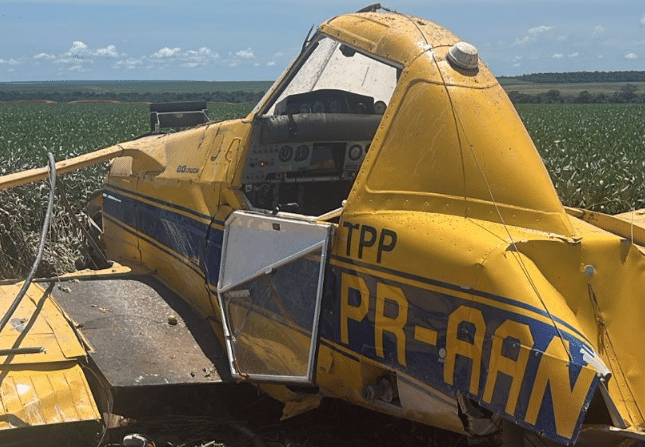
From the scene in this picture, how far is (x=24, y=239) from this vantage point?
10.7 meters

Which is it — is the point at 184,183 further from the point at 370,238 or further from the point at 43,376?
the point at 370,238

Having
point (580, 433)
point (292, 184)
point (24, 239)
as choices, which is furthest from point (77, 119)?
point (580, 433)

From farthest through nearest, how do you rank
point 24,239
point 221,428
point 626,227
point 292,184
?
point 24,239 → point 292,184 → point 221,428 → point 626,227

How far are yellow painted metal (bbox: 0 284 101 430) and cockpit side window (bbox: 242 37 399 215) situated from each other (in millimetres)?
1623

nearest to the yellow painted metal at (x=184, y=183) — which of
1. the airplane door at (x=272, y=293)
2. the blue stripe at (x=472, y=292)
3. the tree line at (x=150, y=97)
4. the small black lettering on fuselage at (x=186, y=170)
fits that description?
the small black lettering on fuselage at (x=186, y=170)

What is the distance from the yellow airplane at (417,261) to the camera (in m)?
3.40

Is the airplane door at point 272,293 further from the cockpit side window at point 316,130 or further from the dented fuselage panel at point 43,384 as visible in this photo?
the dented fuselage panel at point 43,384

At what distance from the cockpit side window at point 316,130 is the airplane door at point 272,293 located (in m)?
0.69

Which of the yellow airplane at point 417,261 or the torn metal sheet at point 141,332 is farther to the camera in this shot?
the torn metal sheet at point 141,332

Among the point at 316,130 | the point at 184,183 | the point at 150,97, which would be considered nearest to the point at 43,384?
the point at 184,183

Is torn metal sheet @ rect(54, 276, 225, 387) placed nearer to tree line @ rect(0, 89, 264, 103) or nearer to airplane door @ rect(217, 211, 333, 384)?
airplane door @ rect(217, 211, 333, 384)

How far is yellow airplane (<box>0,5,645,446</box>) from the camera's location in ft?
11.1

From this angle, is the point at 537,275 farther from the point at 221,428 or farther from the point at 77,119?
the point at 77,119

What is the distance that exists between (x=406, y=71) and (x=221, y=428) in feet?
8.64
